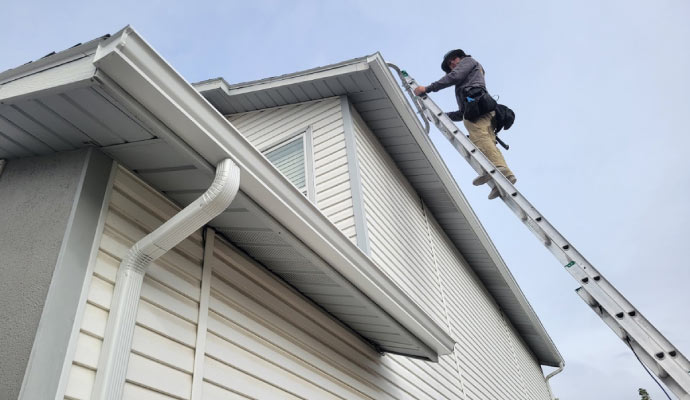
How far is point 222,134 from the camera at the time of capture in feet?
7.53

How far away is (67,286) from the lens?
1.96 metres

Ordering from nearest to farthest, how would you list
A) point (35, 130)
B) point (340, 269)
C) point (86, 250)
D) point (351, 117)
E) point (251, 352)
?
point (86, 250), point (35, 130), point (251, 352), point (340, 269), point (351, 117)

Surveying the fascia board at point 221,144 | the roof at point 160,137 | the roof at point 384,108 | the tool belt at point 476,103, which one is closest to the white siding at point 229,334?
the roof at point 160,137

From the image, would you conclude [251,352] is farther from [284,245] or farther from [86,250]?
[86,250]

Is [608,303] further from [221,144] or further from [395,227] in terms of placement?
[221,144]

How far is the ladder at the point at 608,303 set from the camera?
3434 mm

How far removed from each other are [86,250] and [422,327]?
2750 mm

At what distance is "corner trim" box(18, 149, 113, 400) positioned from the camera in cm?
174

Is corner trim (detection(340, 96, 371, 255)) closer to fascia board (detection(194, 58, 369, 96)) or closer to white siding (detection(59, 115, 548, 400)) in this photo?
white siding (detection(59, 115, 548, 400))

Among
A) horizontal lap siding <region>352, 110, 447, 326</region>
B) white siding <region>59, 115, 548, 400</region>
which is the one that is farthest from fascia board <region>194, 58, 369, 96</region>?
white siding <region>59, 115, 548, 400</region>

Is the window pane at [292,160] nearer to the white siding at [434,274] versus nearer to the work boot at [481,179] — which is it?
the white siding at [434,274]

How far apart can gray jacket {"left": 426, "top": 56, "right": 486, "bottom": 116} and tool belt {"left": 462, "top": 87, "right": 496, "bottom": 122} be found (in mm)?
152

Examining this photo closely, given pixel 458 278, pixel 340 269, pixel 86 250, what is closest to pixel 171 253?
pixel 86 250

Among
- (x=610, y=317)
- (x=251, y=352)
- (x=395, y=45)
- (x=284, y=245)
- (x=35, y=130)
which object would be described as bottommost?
(x=251, y=352)
